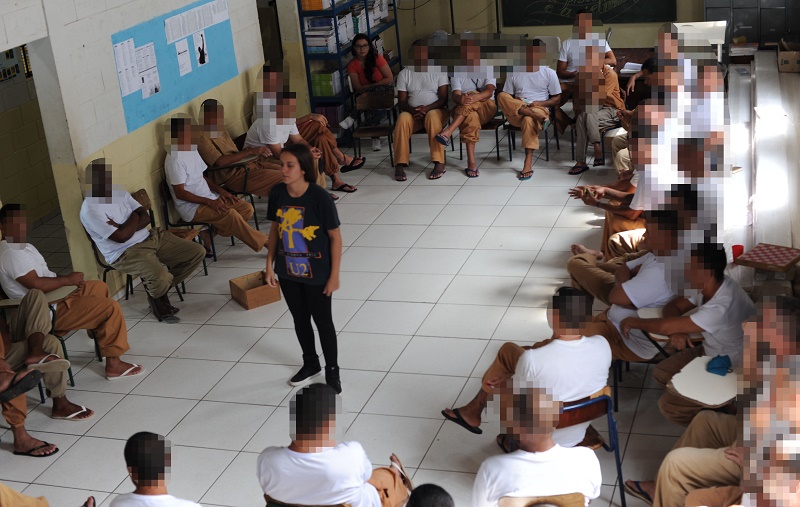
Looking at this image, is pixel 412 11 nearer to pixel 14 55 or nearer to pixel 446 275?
pixel 14 55

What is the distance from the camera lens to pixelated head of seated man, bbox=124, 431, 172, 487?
3.38 metres

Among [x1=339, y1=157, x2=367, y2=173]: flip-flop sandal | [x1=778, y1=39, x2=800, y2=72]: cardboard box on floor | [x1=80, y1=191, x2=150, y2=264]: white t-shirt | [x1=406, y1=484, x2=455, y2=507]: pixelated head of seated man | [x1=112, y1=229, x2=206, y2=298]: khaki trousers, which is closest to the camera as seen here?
[x1=406, y1=484, x2=455, y2=507]: pixelated head of seated man

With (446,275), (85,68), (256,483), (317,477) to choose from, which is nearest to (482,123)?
(446,275)

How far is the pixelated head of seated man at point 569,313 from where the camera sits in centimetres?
391

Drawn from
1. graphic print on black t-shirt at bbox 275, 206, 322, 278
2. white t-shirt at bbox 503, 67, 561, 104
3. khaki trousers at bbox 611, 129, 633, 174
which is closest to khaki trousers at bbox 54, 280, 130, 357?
graphic print on black t-shirt at bbox 275, 206, 322, 278

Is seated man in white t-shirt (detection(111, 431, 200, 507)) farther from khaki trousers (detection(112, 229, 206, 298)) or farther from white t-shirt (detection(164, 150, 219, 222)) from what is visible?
white t-shirt (detection(164, 150, 219, 222))

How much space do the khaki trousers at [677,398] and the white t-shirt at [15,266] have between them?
3.69 meters

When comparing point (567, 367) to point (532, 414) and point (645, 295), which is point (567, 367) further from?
point (645, 295)

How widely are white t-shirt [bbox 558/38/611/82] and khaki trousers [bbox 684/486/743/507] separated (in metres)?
6.12

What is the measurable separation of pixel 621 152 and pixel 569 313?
389 centimetres

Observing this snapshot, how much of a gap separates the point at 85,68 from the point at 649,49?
6.47 meters

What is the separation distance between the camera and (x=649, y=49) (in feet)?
34.1

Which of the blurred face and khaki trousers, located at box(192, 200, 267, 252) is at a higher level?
the blurred face

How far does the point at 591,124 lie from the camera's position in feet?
28.0
